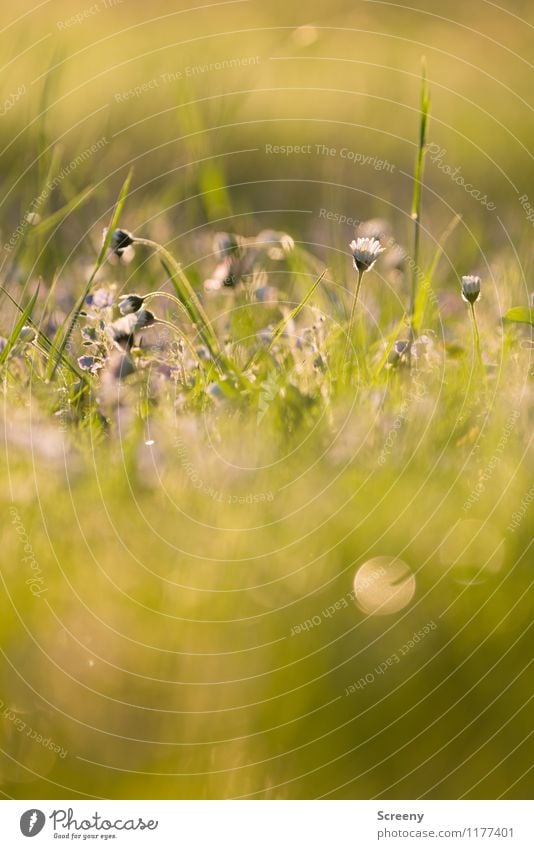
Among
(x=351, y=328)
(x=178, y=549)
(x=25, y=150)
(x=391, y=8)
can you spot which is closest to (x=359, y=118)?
(x=391, y=8)

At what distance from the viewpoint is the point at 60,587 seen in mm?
1420

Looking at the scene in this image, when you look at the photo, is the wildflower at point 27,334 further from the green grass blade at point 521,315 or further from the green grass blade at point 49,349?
the green grass blade at point 521,315

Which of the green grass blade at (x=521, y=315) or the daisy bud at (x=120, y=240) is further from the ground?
the daisy bud at (x=120, y=240)

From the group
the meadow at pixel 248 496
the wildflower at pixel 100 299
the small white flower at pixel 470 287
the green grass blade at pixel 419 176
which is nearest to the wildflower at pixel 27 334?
the meadow at pixel 248 496

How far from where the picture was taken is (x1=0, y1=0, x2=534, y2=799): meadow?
1.30m

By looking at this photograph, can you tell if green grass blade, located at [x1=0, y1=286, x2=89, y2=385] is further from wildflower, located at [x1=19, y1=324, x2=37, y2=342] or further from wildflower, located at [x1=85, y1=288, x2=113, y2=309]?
wildflower, located at [x1=85, y1=288, x2=113, y2=309]

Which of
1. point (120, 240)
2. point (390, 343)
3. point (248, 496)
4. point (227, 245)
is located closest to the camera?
point (248, 496)

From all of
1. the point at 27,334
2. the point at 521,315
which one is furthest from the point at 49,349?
the point at 521,315

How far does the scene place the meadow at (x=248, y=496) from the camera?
1303mm

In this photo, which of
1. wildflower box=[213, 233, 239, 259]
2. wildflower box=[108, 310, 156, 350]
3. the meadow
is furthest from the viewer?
wildflower box=[213, 233, 239, 259]

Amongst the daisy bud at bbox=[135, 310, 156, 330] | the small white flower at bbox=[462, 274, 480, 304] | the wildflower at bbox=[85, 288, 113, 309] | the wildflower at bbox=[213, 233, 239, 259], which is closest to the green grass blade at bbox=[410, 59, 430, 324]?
the small white flower at bbox=[462, 274, 480, 304]

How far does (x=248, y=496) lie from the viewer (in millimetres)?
1521

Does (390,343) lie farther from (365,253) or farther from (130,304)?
(130,304)

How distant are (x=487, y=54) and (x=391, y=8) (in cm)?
43
